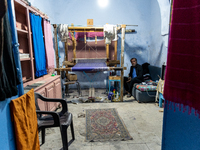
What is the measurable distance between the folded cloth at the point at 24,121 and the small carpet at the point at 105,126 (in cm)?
106

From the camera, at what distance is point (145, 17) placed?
210 inches

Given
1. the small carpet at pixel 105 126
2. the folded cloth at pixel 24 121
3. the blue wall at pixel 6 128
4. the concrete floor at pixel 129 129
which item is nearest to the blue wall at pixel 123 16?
the concrete floor at pixel 129 129

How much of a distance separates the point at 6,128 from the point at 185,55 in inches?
58.2

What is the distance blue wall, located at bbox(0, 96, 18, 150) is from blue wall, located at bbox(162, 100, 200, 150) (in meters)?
1.35

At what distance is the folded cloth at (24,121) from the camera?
45.2 inches

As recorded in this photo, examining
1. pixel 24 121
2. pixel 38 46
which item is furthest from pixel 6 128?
pixel 38 46

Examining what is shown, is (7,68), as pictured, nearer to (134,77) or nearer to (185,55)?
(185,55)

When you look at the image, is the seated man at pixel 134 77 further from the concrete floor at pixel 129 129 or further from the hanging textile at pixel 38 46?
the hanging textile at pixel 38 46

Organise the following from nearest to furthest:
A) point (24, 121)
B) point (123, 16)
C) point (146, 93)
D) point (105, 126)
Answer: point (24, 121) < point (105, 126) < point (146, 93) < point (123, 16)

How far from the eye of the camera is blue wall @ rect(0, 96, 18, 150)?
1.04 m

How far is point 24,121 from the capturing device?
122cm

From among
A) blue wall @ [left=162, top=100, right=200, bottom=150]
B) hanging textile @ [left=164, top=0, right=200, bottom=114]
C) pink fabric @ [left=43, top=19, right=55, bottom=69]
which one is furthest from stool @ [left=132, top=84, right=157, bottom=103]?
hanging textile @ [left=164, top=0, right=200, bottom=114]

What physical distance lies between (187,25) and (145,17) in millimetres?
5136

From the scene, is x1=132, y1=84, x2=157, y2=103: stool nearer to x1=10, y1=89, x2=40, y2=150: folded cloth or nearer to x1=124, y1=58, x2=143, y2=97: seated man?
x1=124, y1=58, x2=143, y2=97: seated man
